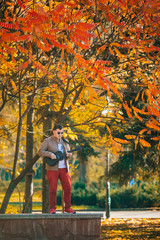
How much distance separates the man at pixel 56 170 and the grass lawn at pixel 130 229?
516 centimetres

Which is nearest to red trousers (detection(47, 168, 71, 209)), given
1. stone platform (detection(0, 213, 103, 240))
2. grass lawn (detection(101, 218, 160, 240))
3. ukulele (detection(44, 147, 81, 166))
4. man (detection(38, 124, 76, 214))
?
man (detection(38, 124, 76, 214))

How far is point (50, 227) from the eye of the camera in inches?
288

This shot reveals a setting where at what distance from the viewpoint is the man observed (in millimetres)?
7766

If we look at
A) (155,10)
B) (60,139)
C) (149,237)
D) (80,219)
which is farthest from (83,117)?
(155,10)

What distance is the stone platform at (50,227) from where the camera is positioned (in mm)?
7258

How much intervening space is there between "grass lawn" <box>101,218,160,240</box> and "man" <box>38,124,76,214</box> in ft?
16.9

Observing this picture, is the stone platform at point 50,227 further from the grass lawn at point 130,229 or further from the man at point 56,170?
the grass lawn at point 130,229

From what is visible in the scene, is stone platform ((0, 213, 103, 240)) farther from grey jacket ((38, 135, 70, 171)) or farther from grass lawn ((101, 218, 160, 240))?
grass lawn ((101, 218, 160, 240))

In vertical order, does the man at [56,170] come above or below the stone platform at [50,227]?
above

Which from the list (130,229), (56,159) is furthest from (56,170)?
(130,229)

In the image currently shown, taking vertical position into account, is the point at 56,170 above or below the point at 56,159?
below

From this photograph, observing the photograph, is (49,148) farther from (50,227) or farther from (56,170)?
(50,227)

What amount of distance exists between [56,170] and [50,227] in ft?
3.62

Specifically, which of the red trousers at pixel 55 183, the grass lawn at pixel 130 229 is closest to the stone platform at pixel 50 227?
the red trousers at pixel 55 183
